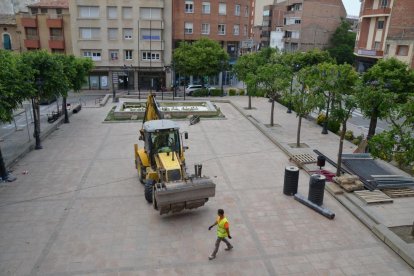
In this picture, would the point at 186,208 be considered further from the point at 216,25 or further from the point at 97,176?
the point at 216,25

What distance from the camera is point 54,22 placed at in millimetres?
46094

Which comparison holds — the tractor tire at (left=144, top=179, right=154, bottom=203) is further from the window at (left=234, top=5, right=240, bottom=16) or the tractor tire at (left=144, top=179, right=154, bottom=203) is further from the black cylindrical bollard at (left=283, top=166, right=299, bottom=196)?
the window at (left=234, top=5, right=240, bottom=16)

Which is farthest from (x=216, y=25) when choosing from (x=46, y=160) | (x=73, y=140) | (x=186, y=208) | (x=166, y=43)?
(x=186, y=208)

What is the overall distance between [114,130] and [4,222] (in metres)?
12.9

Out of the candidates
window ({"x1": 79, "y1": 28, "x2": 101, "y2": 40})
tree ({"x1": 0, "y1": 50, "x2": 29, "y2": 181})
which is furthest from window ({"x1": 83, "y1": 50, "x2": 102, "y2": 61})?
tree ({"x1": 0, "y1": 50, "x2": 29, "y2": 181})

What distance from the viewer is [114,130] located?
80.8ft

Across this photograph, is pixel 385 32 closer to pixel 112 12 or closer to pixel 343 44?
pixel 343 44

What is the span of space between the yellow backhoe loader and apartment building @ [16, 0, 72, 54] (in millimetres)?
37508

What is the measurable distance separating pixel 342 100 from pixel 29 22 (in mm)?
44452

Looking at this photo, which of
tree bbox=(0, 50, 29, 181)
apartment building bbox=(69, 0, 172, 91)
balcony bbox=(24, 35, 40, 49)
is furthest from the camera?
balcony bbox=(24, 35, 40, 49)

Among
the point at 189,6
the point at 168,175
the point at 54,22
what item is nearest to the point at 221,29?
the point at 189,6

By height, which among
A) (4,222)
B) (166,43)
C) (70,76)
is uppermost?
(166,43)

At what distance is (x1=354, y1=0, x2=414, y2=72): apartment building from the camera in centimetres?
3838

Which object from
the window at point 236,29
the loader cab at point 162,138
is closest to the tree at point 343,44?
the window at point 236,29
